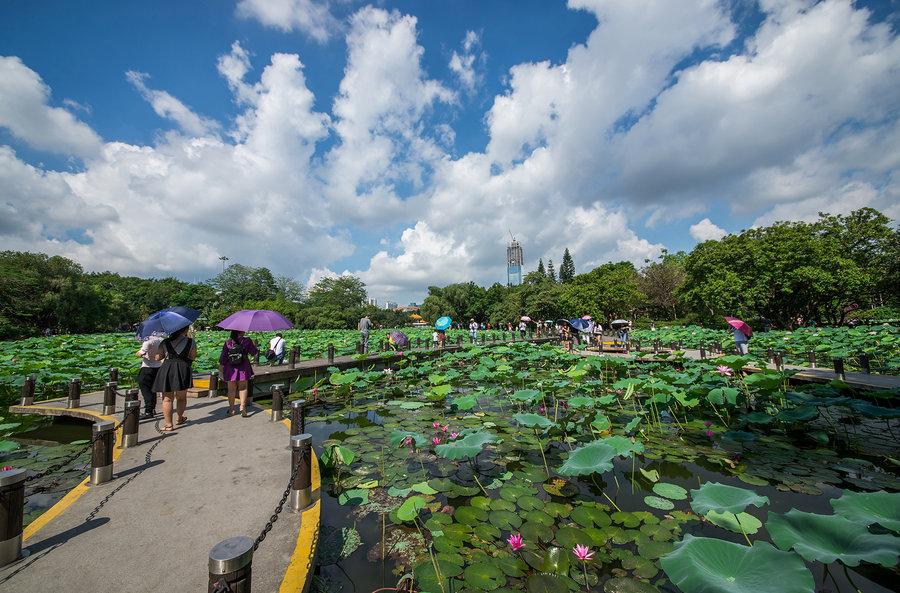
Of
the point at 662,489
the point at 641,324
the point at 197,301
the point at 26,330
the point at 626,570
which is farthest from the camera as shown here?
the point at 197,301

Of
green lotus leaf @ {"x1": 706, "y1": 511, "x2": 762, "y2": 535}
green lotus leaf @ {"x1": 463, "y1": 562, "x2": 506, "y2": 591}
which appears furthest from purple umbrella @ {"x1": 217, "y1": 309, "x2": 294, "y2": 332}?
green lotus leaf @ {"x1": 706, "y1": 511, "x2": 762, "y2": 535}

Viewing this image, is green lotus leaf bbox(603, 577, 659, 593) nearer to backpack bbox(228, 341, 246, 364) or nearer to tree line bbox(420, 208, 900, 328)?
backpack bbox(228, 341, 246, 364)

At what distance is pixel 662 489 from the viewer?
11.6ft

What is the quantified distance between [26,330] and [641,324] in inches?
2186

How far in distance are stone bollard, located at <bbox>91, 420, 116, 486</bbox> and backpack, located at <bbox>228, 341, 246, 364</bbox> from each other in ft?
Answer: 6.95

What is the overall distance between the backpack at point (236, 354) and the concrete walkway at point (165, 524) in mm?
1334

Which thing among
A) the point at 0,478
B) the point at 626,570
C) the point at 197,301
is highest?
the point at 197,301

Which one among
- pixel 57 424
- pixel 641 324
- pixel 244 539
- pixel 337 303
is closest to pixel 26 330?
pixel 337 303

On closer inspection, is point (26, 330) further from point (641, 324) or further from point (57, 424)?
point (641, 324)

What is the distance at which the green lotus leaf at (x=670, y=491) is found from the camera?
11.1 feet

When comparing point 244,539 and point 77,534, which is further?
point 77,534

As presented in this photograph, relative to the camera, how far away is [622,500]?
3.64 metres

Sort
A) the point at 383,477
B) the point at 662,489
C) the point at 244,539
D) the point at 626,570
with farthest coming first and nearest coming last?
the point at 383,477 < the point at 662,489 < the point at 626,570 < the point at 244,539

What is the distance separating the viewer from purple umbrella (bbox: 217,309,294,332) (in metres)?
5.77
